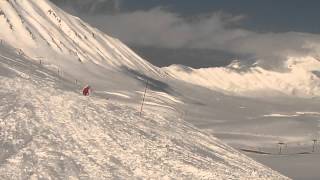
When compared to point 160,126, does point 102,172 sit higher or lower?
lower

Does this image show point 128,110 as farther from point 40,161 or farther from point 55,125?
point 40,161

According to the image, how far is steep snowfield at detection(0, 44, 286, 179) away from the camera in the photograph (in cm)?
3962

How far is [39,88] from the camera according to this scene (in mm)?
56812

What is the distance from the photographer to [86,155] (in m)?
42.3

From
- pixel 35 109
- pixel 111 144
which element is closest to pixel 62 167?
pixel 111 144

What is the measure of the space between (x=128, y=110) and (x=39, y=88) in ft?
28.6

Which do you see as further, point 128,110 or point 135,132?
point 128,110

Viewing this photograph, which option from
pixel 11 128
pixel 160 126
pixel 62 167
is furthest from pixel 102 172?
pixel 160 126

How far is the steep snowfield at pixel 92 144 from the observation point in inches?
1560

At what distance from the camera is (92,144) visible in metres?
44.9

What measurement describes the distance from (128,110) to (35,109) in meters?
12.2

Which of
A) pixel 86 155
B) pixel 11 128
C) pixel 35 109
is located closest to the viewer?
pixel 86 155

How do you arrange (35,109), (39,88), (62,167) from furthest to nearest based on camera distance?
(39,88), (35,109), (62,167)

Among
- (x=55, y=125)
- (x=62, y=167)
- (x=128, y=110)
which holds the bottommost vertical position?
(x=62, y=167)
